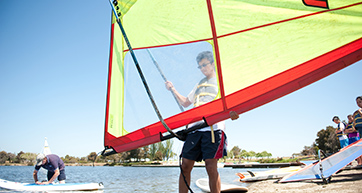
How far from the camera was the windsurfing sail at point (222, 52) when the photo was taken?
1.77 meters

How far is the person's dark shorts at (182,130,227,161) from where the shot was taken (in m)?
2.36

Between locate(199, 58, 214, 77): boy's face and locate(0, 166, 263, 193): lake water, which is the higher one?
locate(199, 58, 214, 77): boy's face

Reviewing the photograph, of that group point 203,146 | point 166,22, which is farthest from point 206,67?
point 203,146

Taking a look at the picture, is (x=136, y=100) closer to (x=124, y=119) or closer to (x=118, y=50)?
(x=124, y=119)

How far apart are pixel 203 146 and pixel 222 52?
942 mm

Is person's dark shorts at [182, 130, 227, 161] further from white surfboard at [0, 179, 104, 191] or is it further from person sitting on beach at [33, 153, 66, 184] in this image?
person sitting on beach at [33, 153, 66, 184]

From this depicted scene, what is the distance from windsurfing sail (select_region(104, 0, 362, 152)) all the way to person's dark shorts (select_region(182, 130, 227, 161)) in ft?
1.00

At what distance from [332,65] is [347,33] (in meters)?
0.25

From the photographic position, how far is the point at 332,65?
1.71 meters

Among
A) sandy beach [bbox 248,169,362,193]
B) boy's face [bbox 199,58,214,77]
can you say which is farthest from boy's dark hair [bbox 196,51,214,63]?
sandy beach [bbox 248,169,362,193]

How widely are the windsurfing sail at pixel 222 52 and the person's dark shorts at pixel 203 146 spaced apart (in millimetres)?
305

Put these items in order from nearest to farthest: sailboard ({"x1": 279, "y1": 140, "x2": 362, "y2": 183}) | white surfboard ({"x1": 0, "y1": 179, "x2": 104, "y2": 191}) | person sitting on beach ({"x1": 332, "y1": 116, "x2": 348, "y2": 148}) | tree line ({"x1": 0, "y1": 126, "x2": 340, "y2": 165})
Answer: sailboard ({"x1": 279, "y1": 140, "x2": 362, "y2": 183}) < white surfboard ({"x1": 0, "y1": 179, "x2": 104, "y2": 191}) < person sitting on beach ({"x1": 332, "y1": 116, "x2": 348, "y2": 148}) < tree line ({"x1": 0, "y1": 126, "x2": 340, "y2": 165})

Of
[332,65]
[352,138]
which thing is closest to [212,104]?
[332,65]

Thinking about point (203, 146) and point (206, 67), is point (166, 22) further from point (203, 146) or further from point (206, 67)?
point (203, 146)
